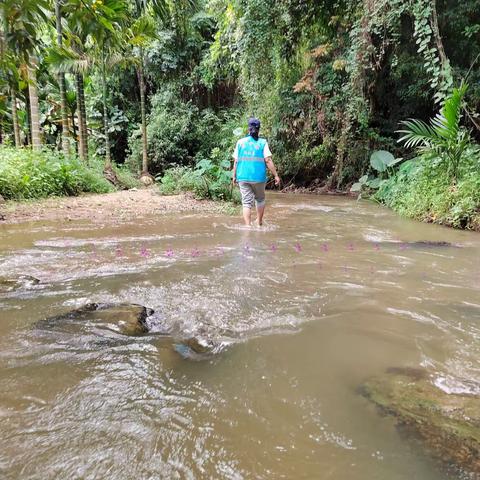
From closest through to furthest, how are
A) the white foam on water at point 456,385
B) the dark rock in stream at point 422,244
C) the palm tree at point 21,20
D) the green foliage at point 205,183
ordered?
the white foam on water at point 456,385, the palm tree at point 21,20, the dark rock in stream at point 422,244, the green foliage at point 205,183

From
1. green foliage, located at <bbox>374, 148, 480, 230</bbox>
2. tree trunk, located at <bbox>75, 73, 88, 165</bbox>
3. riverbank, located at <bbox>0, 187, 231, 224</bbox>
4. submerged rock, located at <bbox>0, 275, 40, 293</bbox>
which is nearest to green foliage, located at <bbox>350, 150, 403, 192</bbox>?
green foliage, located at <bbox>374, 148, 480, 230</bbox>

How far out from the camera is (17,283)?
3471 millimetres

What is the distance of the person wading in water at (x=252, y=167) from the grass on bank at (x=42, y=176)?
4.96 m

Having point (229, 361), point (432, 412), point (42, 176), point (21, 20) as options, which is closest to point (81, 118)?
point (42, 176)

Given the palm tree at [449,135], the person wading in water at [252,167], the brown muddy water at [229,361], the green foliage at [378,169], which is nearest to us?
the brown muddy water at [229,361]

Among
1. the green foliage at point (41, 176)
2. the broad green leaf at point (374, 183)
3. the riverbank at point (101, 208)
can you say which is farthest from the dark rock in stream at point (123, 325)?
the broad green leaf at point (374, 183)

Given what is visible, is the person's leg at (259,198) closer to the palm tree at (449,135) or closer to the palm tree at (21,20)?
the palm tree at (449,135)

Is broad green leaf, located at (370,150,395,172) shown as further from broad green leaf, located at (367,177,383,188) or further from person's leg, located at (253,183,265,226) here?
person's leg, located at (253,183,265,226)

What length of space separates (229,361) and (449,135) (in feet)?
24.0

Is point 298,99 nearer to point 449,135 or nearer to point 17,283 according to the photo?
point 449,135

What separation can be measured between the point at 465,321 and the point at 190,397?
2.03m

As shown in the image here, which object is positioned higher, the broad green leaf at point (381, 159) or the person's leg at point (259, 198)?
the broad green leaf at point (381, 159)

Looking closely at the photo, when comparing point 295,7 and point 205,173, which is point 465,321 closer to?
Result: point 205,173

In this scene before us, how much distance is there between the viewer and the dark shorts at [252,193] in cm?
699
